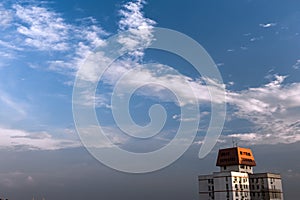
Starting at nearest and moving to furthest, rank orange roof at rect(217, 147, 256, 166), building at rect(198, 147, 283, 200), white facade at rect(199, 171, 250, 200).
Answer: white facade at rect(199, 171, 250, 200)
building at rect(198, 147, 283, 200)
orange roof at rect(217, 147, 256, 166)

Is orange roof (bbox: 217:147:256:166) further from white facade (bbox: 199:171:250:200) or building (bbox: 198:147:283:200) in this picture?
white facade (bbox: 199:171:250:200)

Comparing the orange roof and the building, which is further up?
the orange roof

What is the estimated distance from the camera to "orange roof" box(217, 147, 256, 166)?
11962 centimetres

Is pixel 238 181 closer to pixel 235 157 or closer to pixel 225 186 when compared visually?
pixel 225 186

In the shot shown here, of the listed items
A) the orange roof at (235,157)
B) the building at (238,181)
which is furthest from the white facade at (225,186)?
the orange roof at (235,157)

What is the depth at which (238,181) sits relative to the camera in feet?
376

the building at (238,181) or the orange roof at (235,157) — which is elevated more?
the orange roof at (235,157)

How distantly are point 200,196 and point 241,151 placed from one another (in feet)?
67.5

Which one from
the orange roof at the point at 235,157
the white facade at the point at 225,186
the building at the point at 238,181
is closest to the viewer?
the white facade at the point at 225,186

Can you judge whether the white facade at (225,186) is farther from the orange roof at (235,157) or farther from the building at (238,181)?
the orange roof at (235,157)

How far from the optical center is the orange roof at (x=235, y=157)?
392 feet


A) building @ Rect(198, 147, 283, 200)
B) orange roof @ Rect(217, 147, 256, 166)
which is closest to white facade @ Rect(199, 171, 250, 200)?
building @ Rect(198, 147, 283, 200)

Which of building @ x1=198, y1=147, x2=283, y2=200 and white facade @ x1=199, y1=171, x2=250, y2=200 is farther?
building @ x1=198, y1=147, x2=283, y2=200

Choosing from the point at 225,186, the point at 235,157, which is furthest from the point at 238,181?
the point at 235,157
